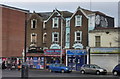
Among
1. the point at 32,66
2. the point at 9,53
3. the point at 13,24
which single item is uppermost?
the point at 13,24

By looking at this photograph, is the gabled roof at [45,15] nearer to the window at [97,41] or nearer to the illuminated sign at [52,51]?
the illuminated sign at [52,51]

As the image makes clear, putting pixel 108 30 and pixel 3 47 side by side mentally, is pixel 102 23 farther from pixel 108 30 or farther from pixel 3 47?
pixel 3 47

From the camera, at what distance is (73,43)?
38188 mm

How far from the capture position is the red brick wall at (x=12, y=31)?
1321cm

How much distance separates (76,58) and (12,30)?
25.0 m

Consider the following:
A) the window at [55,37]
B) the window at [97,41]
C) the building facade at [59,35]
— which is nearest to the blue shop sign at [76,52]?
the building facade at [59,35]

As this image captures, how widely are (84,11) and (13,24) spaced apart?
82.0 ft

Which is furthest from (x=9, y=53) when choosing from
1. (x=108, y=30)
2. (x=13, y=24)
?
(x=108, y=30)

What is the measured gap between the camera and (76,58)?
38.0 m

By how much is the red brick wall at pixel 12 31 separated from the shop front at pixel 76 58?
23.7 metres

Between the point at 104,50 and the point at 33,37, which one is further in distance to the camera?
the point at 33,37

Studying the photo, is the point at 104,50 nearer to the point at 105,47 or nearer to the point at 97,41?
the point at 105,47

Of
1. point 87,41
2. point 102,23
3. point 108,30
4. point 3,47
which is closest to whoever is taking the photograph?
point 3,47

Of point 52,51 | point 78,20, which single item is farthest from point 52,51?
point 78,20
